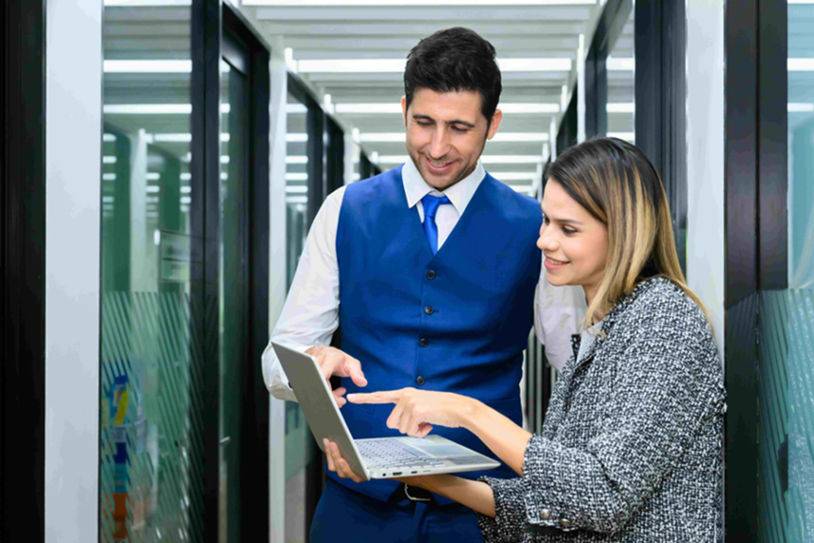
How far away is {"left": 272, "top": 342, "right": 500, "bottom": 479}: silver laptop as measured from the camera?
4.90ft

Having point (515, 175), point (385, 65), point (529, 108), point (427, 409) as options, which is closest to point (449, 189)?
point (427, 409)

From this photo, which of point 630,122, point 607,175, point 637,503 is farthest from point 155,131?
point 637,503

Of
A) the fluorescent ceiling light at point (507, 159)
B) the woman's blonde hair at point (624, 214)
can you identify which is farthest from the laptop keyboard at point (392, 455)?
the fluorescent ceiling light at point (507, 159)

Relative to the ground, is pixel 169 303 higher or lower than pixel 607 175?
lower

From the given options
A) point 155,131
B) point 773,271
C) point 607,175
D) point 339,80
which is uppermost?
point 339,80

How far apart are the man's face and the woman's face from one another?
1.61ft

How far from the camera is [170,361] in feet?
10.8

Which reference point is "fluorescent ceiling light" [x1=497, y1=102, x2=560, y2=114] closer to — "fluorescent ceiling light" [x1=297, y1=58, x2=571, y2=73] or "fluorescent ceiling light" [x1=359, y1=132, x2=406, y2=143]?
"fluorescent ceiling light" [x1=297, y1=58, x2=571, y2=73]

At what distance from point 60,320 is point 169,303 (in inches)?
38.4

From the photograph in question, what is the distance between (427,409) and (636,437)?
30 centimetres

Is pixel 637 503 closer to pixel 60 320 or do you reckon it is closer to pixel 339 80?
pixel 60 320

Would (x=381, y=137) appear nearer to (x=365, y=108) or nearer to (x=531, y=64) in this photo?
(x=365, y=108)

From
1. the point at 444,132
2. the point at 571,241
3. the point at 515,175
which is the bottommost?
the point at 571,241

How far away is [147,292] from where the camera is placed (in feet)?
10.0
